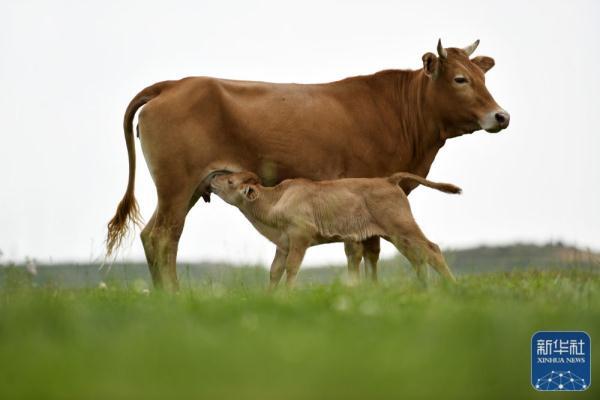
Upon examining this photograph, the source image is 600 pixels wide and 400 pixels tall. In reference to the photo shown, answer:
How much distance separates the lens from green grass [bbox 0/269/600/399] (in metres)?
4.97

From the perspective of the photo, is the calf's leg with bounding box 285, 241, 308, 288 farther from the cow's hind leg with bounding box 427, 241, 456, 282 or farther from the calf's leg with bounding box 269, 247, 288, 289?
the cow's hind leg with bounding box 427, 241, 456, 282

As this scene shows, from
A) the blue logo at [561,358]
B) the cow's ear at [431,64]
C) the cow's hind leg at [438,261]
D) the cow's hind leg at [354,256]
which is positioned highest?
the cow's ear at [431,64]

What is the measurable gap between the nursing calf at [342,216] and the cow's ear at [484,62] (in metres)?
3.00

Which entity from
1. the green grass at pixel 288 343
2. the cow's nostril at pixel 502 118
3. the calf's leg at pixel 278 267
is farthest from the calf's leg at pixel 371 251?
the green grass at pixel 288 343

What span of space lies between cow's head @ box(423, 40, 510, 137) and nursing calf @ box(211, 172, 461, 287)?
1.59m

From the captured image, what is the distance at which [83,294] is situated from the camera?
9383 mm

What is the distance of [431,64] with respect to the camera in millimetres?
12359

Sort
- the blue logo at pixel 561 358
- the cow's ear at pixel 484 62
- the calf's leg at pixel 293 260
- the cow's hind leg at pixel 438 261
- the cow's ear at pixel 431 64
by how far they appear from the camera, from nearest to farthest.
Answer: the blue logo at pixel 561 358, the calf's leg at pixel 293 260, the cow's hind leg at pixel 438 261, the cow's ear at pixel 431 64, the cow's ear at pixel 484 62

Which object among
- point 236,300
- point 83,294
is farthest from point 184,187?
point 236,300

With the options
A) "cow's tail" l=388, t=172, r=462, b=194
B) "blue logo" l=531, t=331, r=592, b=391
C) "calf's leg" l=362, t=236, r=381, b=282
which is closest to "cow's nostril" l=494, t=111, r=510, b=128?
"cow's tail" l=388, t=172, r=462, b=194

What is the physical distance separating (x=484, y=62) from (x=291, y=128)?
3.12m

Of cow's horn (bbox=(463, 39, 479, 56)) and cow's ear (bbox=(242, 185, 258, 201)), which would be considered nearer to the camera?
cow's ear (bbox=(242, 185, 258, 201))

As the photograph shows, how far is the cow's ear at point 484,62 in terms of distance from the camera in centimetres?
1345

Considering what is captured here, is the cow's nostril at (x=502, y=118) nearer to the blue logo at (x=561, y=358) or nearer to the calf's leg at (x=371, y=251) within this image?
the calf's leg at (x=371, y=251)
